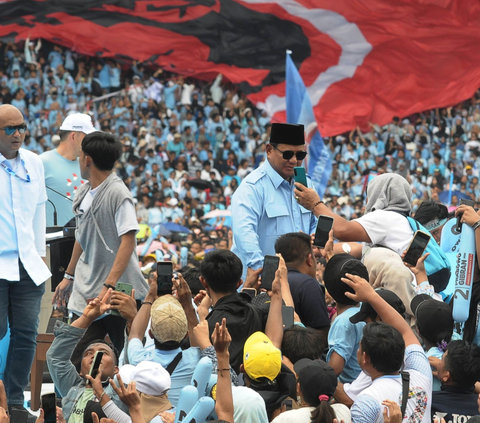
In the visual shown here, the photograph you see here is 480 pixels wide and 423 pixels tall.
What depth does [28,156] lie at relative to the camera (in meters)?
4.89

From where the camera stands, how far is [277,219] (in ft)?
18.4

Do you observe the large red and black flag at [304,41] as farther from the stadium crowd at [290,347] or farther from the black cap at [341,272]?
the black cap at [341,272]

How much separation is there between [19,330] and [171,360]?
3.63 feet

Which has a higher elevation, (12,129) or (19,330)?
(12,129)

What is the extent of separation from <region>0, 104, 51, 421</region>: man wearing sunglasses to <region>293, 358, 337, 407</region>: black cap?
1764 millimetres

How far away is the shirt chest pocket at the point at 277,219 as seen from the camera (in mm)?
5551

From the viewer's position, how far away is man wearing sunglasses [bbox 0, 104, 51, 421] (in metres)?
4.64

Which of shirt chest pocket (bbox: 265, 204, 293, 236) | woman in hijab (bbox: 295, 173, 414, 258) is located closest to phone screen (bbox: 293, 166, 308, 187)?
woman in hijab (bbox: 295, 173, 414, 258)

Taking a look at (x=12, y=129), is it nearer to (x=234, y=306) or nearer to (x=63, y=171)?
(x=234, y=306)

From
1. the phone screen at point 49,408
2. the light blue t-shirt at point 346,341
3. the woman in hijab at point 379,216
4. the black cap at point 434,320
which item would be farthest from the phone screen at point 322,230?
the phone screen at point 49,408

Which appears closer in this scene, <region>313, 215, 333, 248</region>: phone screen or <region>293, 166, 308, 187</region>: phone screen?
<region>313, 215, 333, 248</region>: phone screen

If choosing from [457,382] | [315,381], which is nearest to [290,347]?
[315,381]

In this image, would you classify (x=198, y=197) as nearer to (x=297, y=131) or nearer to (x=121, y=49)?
(x=121, y=49)

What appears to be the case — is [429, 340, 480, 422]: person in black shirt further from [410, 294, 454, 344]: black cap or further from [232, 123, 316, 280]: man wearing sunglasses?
[232, 123, 316, 280]: man wearing sunglasses
